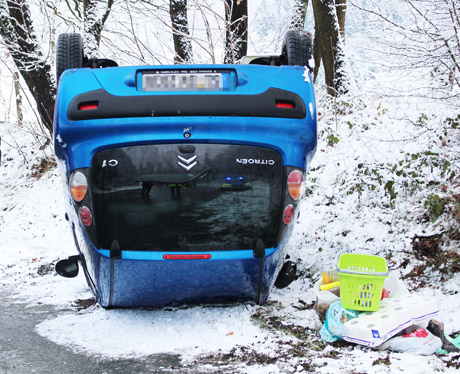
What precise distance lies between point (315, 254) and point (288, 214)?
7.37 ft

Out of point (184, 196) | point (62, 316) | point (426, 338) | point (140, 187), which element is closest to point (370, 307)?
point (426, 338)

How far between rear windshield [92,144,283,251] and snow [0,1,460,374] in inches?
30.0

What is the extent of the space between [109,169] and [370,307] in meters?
2.15

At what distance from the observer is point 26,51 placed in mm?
11727

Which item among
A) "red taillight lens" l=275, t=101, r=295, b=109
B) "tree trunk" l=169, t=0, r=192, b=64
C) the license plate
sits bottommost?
"red taillight lens" l=275, t=101, r=295, b=109

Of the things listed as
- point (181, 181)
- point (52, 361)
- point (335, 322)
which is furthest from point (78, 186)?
point (335, 322)

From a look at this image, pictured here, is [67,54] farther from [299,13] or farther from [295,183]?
[299,13]

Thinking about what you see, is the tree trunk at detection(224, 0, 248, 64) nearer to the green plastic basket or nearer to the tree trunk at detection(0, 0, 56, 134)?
the tree trunk at detection(0, 0, 56, 134)

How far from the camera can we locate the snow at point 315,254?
11.5 ft

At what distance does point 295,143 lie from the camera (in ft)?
12.1

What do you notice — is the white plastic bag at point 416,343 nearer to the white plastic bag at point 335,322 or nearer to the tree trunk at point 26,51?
the white plastic bag at point 335,322

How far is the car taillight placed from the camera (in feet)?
11.9

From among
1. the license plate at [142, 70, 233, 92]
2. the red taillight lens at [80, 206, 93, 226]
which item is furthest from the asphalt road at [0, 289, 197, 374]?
the license plate at [142, 70, 233, 92]

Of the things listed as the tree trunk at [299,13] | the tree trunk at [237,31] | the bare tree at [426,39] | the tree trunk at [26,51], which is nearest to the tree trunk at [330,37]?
the tree trunk at [299,13]
